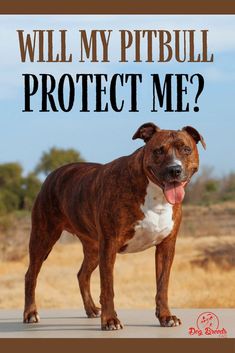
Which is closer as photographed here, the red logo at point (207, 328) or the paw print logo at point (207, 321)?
the red logo at point (207, 328)

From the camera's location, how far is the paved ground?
8.09 meters

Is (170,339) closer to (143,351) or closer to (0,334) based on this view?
(143,351)

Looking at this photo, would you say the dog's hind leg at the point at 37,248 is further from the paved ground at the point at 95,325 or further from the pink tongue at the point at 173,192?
the pink tongue at the point at 173,192

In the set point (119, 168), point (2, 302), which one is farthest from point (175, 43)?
point (2, 302)

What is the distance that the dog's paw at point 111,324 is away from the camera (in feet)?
26.5

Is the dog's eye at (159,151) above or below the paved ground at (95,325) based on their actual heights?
above

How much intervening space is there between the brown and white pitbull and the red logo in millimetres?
231

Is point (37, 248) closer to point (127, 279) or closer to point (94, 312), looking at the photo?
point (94, 312)

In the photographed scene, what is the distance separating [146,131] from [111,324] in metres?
1.69

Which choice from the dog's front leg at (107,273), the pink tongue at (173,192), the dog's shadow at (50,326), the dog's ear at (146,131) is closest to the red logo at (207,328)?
the dog's shadow at (50,326)

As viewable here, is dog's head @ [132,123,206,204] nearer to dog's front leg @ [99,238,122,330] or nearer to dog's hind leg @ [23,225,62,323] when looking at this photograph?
dog's front leg @ [99,238,122,330]

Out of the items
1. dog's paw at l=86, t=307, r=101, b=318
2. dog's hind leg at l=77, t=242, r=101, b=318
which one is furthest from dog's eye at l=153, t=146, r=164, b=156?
dog's paw at l=86, t=307, r=101, b=318

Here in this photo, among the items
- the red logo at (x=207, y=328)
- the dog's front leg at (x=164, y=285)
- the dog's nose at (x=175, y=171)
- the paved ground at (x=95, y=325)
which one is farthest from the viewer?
the dog's front leg at (x=164, y=285)

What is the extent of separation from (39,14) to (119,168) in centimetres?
199
